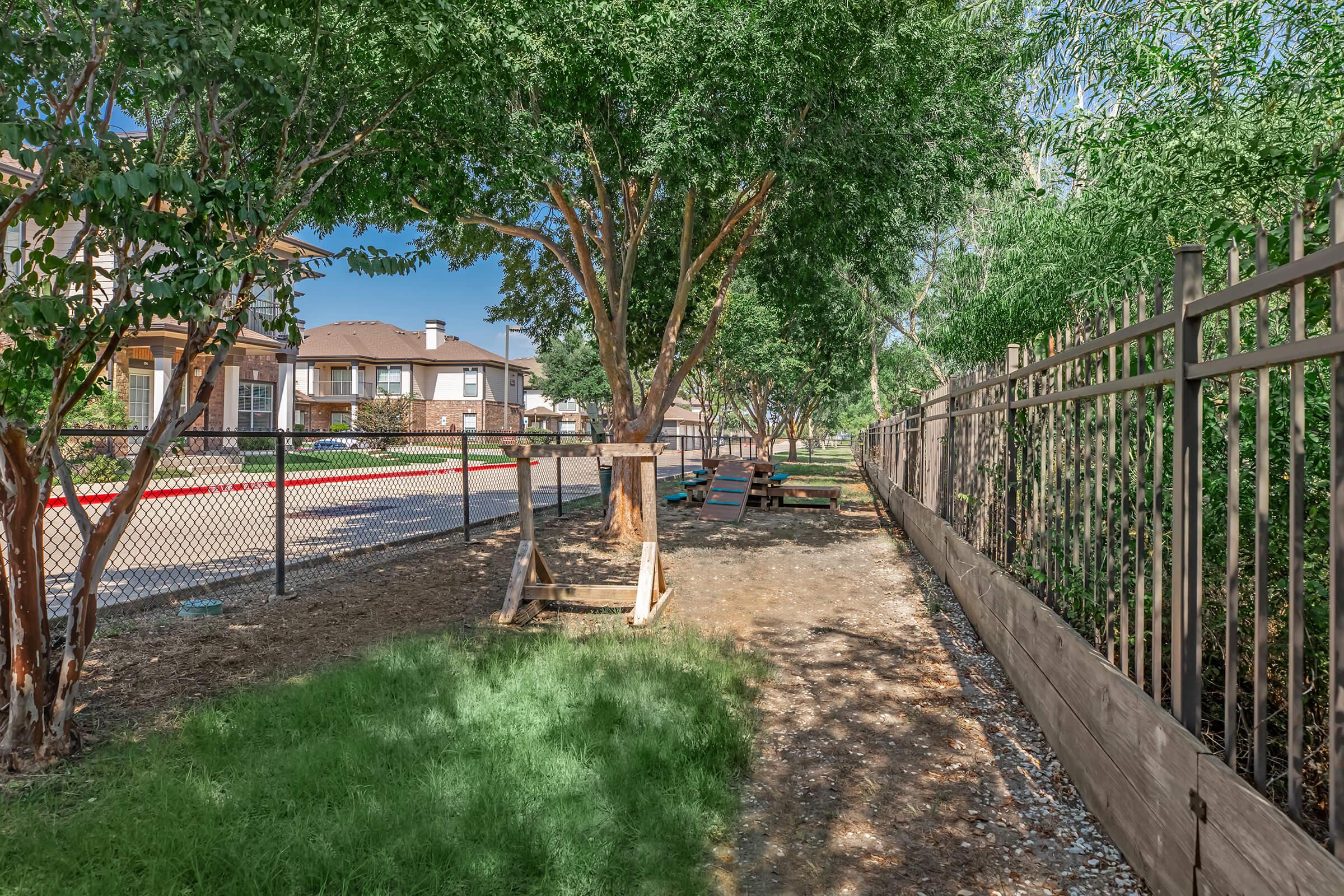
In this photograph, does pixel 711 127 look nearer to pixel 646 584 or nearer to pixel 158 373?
pixel 646 584

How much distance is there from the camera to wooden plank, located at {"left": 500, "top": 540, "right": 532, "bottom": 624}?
6.64m

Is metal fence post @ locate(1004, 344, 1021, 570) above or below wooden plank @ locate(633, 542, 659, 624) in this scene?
above

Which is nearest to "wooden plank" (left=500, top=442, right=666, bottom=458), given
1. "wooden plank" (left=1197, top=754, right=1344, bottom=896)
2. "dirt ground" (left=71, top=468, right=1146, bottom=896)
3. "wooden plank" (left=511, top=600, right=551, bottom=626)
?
"wooden plank" (left=511, top=600, right=551, bottom=626)

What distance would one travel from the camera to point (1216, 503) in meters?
3.70

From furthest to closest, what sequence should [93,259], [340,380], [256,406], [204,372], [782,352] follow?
[340,380] → [256,406] → [782,352] → [204,372] → [93,259]

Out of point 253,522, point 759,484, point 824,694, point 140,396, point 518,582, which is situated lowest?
point 824,694

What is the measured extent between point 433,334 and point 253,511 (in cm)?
4610

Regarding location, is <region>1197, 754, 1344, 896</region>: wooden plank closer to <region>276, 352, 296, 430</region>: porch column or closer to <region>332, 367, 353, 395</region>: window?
<region>276, 352, 296, 430</region>: porch column

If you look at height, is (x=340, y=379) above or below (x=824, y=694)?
above

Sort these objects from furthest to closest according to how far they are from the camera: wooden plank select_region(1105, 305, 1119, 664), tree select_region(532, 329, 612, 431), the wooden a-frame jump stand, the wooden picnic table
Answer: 1. tree select_region(532, 329, 612, 431)
2. the wooden picnic table
3. the wooden a-frame jump stand
4. wooden plank select_region(1105, 305, 1119, 664)

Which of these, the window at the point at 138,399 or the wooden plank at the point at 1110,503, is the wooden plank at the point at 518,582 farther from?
the window at the point at 138,399

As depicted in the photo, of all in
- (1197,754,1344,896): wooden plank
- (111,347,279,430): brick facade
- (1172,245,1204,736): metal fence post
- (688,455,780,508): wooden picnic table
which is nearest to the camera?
(1197,754,1344,896): wooden plank

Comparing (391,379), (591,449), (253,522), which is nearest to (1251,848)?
(591,449)

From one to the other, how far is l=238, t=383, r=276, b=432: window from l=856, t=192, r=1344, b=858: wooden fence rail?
31.7 metres
